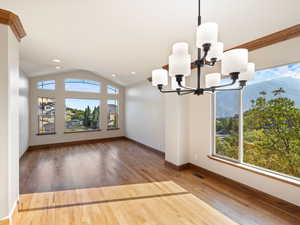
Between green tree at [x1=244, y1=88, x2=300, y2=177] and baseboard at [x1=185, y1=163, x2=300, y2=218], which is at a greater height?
green tree at [x1=244, y1=88, x2=300, y2=177]

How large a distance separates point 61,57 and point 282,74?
15.8ft

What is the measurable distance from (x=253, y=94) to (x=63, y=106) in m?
6.57

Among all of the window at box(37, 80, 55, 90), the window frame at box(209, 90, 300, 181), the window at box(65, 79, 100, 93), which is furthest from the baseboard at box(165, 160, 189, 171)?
the window at box(37, 80, 55, 90)

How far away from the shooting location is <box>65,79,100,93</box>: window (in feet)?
21.1

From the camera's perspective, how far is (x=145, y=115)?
5.96 metres

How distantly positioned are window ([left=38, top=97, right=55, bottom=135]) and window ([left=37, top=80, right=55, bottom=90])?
44cm

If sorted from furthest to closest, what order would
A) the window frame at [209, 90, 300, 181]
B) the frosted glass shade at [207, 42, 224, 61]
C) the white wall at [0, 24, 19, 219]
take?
the window frame at [209, 90, 300, 181] → the white wall at [0, 24, 19, 219] → the frosted glass shade at [207, 42, 224, 61]

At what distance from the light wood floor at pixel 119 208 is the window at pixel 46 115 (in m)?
4.02

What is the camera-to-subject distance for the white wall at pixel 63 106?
568cm

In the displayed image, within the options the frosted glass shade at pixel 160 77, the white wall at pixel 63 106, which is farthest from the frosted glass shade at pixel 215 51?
the white wall at pixel 63 106

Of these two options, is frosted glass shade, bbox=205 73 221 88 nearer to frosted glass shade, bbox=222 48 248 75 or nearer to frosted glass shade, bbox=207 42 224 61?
frosted glass shade, bbox=207 42 224 61

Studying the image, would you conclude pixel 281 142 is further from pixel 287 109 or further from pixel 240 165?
pixel 240 165

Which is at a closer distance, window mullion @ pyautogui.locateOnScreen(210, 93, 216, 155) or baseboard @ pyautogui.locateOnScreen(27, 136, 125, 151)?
window mullion @ pyautogui.locateOnScreen(210, 93, 216, 155)

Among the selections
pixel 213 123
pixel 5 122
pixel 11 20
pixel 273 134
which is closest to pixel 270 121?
pixel 273 134
